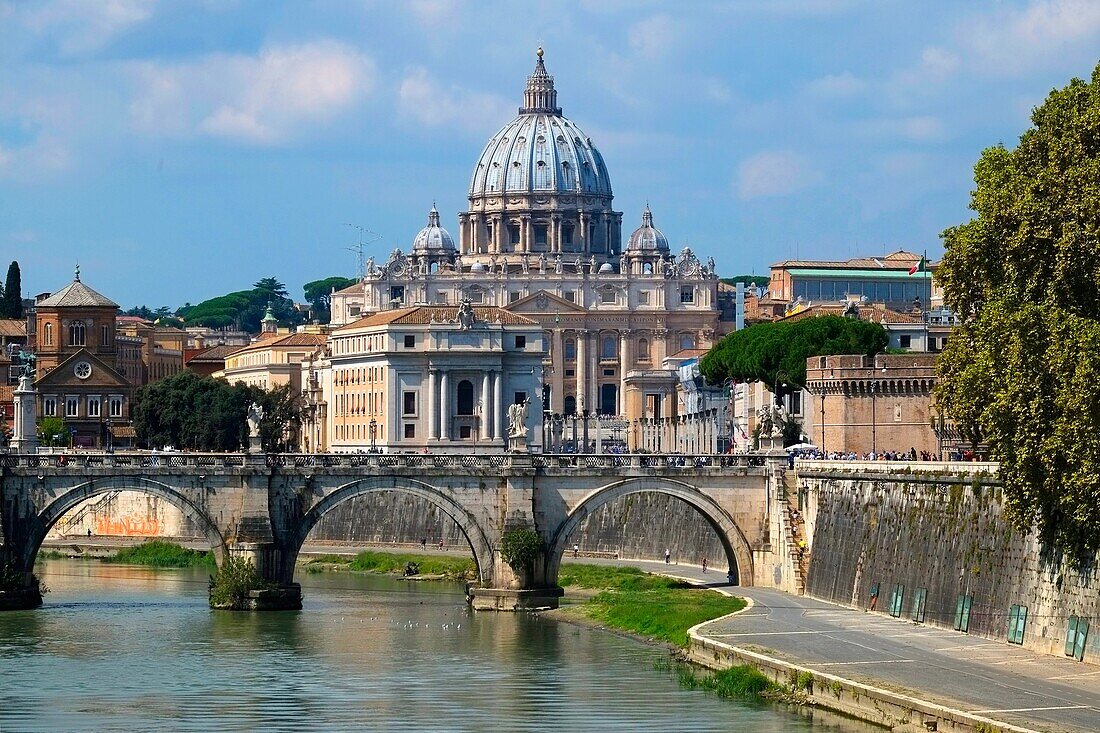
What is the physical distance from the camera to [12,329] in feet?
575

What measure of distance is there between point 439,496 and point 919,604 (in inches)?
649

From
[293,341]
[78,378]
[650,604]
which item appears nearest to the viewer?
[650,604]

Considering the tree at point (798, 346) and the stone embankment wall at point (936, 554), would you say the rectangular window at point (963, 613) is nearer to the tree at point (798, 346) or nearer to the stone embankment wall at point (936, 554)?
the stone embankment wall at point (936, 554)

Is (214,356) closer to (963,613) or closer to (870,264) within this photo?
(870,264)

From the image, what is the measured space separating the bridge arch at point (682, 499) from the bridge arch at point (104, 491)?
8.43 meters

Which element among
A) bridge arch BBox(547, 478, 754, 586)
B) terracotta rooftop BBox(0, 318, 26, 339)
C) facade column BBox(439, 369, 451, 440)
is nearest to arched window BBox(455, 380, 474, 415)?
facade column BBox(439, 369, 451, 440)

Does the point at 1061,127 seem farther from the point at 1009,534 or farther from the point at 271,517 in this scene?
the point at 271,517

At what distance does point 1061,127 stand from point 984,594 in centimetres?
951

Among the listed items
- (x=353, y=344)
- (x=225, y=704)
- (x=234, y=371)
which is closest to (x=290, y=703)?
(x=225, y=704)

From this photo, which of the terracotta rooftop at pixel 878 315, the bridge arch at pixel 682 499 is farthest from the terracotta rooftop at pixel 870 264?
the bridge arch at pixel 682 499

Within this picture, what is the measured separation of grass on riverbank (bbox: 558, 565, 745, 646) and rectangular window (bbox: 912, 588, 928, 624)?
5.04 meters

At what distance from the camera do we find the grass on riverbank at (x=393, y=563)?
87.5 m

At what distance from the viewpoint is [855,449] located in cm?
8669

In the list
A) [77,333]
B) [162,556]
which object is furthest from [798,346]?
[77,333]
